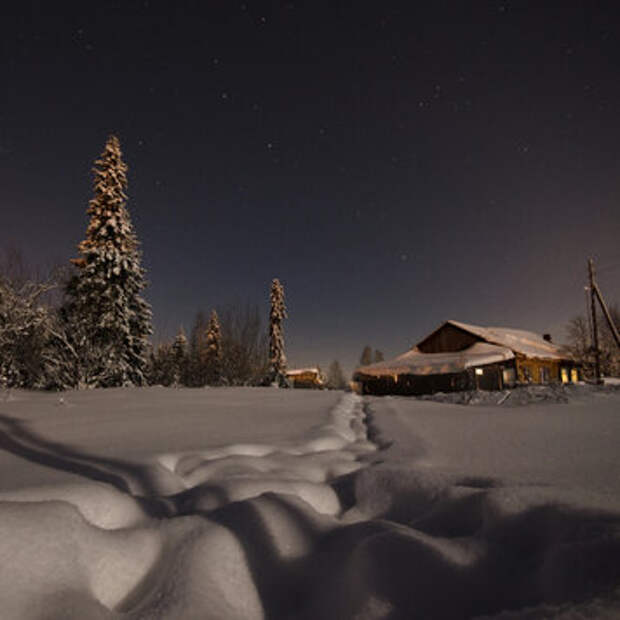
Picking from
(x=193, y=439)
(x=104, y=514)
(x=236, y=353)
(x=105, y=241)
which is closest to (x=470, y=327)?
(x=236, y=353)

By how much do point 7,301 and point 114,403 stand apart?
13.8 ft

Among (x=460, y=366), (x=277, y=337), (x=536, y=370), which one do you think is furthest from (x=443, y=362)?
(x=277, y=337)

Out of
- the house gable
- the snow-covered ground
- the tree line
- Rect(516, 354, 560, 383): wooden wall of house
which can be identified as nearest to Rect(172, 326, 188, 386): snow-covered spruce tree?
the tree line

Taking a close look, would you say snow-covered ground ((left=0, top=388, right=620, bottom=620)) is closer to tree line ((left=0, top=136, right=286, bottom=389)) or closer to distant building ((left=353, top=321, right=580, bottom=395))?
tree line ((left=0, top=136, right=286, bottom=389))

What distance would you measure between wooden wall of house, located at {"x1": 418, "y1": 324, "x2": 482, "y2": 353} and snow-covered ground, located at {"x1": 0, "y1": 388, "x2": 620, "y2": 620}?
20.9m

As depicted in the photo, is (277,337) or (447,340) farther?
(277,337)

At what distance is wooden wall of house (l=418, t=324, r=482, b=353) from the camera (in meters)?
22.2

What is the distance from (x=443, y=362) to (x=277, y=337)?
15.3m

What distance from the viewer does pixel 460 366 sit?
57.3 feet

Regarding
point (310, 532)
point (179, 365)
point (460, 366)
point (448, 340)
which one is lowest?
point (460, 366)

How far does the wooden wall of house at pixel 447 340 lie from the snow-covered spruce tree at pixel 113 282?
693 inches

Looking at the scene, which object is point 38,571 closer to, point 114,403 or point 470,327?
point 114,403

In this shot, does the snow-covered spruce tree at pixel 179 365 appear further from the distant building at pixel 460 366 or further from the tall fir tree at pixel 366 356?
the tall fir tree at pixel 366 356

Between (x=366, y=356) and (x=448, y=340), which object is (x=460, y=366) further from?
(x=366, y=356)
